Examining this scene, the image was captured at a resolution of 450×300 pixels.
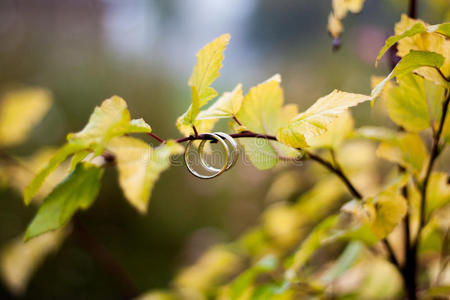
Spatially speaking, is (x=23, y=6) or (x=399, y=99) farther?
(x=23, y=6)

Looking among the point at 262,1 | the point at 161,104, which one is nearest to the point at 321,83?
the point at 262,1

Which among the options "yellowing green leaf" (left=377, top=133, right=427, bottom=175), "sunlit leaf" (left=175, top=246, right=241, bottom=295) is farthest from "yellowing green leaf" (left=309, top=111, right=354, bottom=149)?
"sunlit leaf" (left=175, top=246, right=241, bottom=295)

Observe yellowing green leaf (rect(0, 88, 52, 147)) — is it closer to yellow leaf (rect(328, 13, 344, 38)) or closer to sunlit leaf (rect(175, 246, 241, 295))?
sunlit leaf (rect(175, 246, 241, 295))

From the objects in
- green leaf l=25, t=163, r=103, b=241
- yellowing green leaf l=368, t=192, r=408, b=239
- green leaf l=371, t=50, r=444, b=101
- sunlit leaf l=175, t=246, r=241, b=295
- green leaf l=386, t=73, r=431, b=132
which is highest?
green leaf l=371, t=50, r=444, b=101

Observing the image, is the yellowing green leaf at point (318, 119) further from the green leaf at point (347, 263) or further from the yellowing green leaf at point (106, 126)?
the green leaf at point (347, 263)

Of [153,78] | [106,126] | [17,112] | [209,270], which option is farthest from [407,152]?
[153,78]

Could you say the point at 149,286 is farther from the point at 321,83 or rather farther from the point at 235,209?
the point at 321,83

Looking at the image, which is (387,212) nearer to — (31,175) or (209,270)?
(209,270)

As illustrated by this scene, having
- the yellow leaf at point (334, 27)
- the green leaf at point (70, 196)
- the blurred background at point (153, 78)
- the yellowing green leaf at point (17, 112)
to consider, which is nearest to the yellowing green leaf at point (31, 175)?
the yellowing green leaf at point (17, 112)
